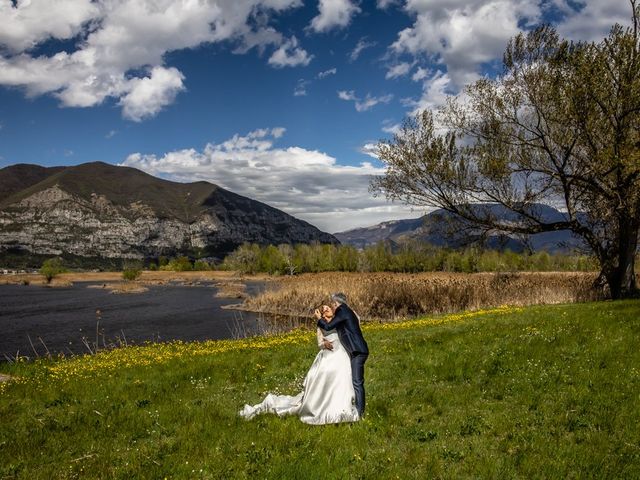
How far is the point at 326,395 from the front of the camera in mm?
10711

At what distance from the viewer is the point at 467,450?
8594 mm

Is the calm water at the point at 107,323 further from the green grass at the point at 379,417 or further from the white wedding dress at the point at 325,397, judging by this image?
the white wedding dress at the point at 325,397

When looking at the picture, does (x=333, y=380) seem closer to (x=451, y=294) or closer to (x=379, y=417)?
(x=379, y=417)

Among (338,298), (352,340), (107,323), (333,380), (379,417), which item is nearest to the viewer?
(379,417)

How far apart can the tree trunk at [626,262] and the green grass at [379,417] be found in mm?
13782

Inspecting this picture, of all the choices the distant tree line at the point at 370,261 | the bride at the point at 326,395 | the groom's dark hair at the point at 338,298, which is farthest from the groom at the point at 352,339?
the distant tree line at the point at 370,261

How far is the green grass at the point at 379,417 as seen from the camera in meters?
8.09

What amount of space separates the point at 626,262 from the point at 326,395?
2732 centimetres

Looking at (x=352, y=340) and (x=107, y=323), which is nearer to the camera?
(x=352, y=340)

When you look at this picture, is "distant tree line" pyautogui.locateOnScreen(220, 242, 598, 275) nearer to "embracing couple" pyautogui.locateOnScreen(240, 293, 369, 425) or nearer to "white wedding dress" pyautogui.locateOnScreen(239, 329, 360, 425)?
"embracing couple" pyautogui.locateOnScreen(240, 293, 369, 425)

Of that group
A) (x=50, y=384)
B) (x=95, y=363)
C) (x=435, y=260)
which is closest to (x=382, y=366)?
(x=50, y=384)

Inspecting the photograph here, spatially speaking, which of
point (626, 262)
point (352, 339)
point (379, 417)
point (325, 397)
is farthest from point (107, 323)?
point (626, 262)

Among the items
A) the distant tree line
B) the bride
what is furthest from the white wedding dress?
the distant tree line

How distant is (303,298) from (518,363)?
35.0 m
